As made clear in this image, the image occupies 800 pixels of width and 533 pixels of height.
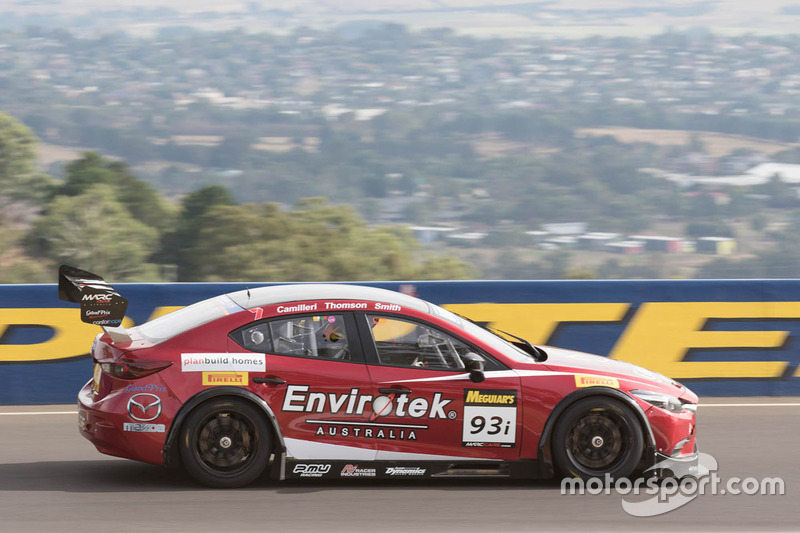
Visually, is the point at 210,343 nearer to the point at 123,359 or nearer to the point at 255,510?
the point at 123,359

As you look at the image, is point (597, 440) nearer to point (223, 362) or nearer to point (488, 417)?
point (488, 417)

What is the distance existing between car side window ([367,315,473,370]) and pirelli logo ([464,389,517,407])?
19 centimetres

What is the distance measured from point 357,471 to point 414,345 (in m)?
0.87

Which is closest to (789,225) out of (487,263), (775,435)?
(487,263)

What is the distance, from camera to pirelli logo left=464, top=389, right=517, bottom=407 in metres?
6.07

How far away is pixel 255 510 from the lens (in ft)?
18.6

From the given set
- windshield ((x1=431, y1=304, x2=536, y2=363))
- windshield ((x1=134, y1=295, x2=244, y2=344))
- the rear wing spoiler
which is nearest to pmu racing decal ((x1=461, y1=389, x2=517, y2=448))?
windshield ((x1=431, y1=304, x2=536, y2=363))

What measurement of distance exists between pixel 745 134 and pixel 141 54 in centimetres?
3438

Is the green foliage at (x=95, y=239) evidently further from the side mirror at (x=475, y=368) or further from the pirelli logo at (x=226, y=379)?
the side mirror at (x=475, y=368)

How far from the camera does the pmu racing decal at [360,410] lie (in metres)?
6.03

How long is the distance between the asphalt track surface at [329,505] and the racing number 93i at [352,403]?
0.54 feet

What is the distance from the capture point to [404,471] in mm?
6059

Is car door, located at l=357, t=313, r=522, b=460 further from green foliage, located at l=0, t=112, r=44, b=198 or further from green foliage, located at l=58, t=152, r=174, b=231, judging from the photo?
green foliage, located at l=0, t=112, r=44, b=198

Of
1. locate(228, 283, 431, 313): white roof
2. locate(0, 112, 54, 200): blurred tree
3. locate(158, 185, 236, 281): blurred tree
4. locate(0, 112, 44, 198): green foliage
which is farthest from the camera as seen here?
locate(0, 112, 44, 198): green foliage
